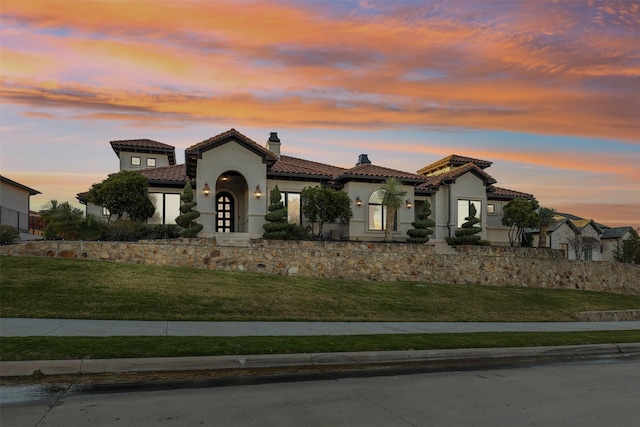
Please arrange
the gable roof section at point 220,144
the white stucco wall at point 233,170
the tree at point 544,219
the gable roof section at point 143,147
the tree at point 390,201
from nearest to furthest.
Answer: the gable roof section at point 220,144, the white stucco wall at point 233,170, the tree at point 390,201, the tree at point 544,219, the gable roof section at point 143,147

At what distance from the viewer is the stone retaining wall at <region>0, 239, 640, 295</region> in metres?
19.8

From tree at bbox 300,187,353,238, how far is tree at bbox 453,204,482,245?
838cm

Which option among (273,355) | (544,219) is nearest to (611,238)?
(544,219)

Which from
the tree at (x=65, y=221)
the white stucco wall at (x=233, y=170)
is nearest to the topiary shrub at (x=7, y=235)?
the tree at (x=65, y=221)

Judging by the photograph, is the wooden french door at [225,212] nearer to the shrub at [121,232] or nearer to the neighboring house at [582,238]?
the shrub at [121,232]

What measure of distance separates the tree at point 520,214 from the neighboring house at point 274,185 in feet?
4.82

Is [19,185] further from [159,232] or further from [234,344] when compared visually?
[234,344]

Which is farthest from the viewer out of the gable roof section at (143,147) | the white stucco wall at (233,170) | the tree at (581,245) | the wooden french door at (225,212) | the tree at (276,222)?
the tree at (581,245)

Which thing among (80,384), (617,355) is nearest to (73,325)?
(80,384)

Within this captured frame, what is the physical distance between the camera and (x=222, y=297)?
15914 mm

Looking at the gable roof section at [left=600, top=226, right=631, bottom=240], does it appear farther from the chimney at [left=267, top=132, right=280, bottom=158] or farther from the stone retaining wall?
the chimney at [left=267, top=132, right=280, bottom=158]

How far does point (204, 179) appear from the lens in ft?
88.2

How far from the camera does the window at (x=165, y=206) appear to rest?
92.6ft

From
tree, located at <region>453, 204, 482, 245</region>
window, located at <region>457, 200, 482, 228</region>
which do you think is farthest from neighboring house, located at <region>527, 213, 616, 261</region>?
tree, located at <region>453, 204, 482, 245</region>
